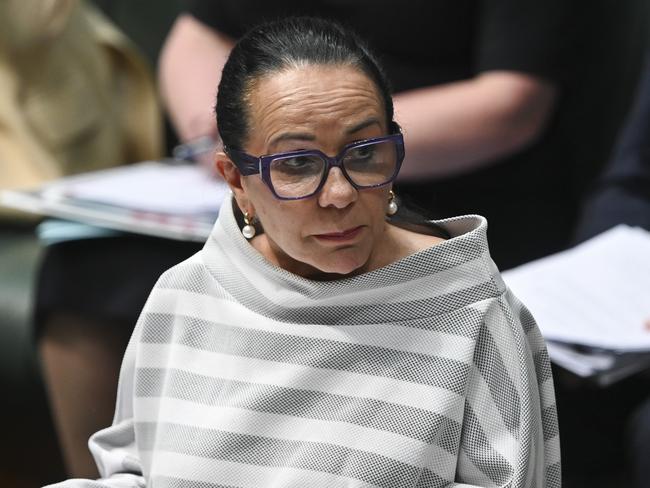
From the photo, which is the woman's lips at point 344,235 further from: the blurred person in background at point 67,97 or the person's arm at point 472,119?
the blurred person in background at point 67,97

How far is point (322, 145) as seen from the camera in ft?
2.50

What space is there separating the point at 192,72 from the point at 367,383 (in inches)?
35.4

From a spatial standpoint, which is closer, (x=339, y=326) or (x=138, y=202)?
(x=339, y=326)

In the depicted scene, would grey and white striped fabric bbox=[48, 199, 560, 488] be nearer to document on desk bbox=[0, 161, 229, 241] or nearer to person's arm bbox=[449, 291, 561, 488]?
person's arm bbox=[449, 291, 561, 488]

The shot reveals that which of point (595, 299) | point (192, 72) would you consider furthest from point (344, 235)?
point (192, 72)

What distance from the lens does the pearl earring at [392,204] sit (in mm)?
818

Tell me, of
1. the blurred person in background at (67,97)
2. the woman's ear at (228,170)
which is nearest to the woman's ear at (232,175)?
the woman's ear at (228,170)

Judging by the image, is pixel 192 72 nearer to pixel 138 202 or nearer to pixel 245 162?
pixel 138 202

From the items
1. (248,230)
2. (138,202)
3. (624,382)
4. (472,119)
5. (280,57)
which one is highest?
(280,57)

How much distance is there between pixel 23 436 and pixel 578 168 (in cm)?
83

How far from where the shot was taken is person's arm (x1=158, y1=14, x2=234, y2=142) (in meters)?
1.57

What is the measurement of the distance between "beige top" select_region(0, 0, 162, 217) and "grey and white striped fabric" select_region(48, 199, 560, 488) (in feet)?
3.33

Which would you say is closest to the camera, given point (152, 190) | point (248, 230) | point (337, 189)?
point (337, 189)

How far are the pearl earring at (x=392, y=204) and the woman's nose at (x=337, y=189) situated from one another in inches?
2.1
